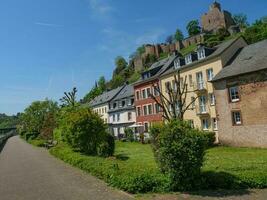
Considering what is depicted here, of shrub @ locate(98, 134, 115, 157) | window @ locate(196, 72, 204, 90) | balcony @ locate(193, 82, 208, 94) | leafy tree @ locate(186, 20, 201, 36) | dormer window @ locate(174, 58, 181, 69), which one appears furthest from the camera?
leafy tree @ locate(186, 20, 201, 36)

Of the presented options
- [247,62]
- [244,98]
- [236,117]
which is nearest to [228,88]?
[244,98]

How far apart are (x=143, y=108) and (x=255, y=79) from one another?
25099 millimetres

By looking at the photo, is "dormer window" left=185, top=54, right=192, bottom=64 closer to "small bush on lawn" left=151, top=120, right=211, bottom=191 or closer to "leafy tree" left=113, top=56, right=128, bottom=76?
"small bush on lawn" left=151, top=120, right=211, bottom=191

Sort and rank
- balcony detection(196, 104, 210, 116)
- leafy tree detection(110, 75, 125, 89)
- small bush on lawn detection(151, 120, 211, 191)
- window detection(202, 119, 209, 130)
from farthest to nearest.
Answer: leafy tree detection(110, 75, 125, 89) < window detection(202, 119, 209, 130) < balcony detection(196, 104, 210, 116) < small bush on lawn detection(151, 120, 211, 191)

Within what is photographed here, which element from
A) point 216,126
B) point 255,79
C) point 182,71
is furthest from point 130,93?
point 255,79

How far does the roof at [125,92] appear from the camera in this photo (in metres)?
62.4

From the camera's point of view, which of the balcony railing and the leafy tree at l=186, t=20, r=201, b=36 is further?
the leafy tree at l=186, t=20, r=201, b=36

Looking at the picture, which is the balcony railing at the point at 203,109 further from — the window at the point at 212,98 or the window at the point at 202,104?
the window at the point at 212,98

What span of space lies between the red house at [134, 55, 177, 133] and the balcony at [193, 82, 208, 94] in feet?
29.4

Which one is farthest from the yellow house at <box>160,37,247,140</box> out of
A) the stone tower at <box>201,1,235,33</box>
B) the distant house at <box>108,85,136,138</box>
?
the stone tower at <box>201,1,235,33</box>

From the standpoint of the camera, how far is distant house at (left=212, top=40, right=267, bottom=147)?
3078 centimetres

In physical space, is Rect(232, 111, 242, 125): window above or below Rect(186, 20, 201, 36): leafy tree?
below

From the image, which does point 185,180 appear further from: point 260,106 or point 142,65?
point 142,65

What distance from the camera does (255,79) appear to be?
3112cm
